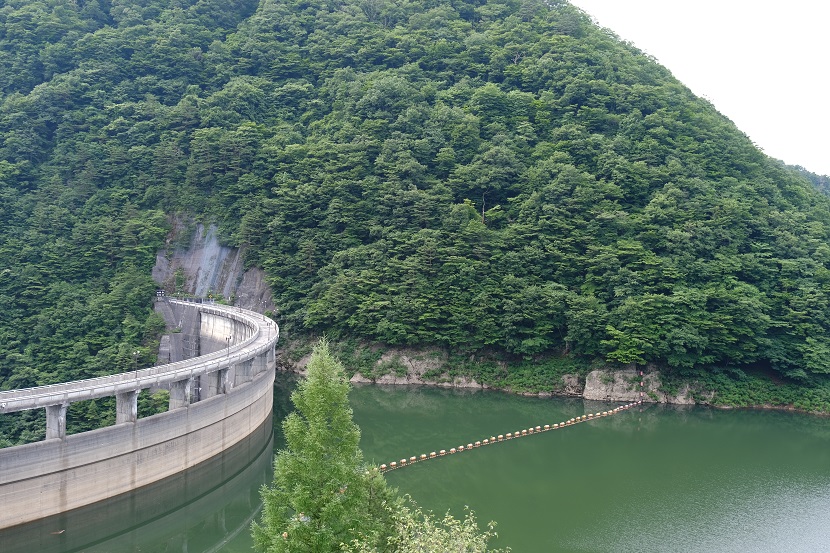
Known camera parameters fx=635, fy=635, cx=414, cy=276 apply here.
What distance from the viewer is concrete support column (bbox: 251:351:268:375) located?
4013 cm

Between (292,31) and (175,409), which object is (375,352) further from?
(292,31)

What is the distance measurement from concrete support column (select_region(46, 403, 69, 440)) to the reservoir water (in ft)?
11.5

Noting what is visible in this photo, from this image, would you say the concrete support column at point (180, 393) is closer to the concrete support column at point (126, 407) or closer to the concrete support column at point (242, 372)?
the concrete support column at point (126, 407)

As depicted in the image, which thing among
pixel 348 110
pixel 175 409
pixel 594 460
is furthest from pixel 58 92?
pixel 594 460

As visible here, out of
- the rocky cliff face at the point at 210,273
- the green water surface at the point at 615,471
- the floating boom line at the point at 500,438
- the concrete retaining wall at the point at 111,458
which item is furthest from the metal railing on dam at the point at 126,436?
the rocky cliff face at the point at 210,273

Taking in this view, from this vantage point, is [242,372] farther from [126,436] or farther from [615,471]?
[615,471]

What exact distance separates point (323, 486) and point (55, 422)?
1690 centimetres

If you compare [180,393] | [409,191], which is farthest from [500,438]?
[409,191]

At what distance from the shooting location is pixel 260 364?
135ft

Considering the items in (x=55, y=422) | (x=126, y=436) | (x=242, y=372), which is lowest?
(x=126, y=436)

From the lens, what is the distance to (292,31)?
270 ft

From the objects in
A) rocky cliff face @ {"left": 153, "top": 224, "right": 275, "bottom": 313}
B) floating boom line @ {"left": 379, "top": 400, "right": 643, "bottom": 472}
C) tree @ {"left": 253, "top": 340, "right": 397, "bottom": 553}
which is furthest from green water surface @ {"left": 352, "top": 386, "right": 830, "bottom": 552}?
rocky cliff face @ {"left": 153, "top": 224, "right": 275, "bottom": 313}

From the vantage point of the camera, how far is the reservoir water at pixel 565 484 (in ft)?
86.3

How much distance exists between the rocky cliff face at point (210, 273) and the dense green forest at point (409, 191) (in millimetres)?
1857
